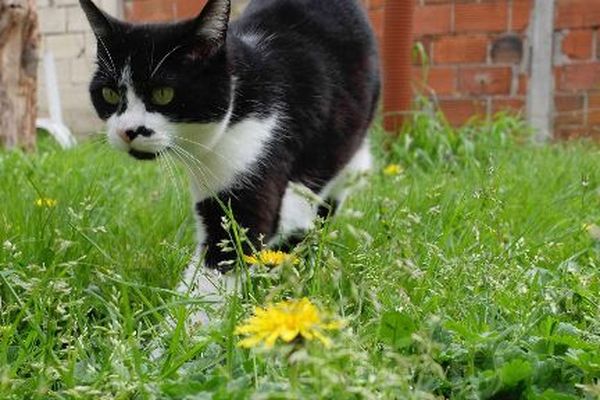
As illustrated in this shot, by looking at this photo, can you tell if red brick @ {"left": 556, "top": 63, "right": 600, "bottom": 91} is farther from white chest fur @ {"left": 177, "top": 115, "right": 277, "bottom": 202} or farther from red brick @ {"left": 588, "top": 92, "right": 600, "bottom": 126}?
white chest fur @ {"left": 177, "top": 115, "right": 277, "bottom": 202}

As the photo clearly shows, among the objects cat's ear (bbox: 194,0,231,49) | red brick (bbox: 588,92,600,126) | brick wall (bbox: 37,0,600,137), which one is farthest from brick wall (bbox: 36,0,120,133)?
cat's ear (bbox: 194,0,231,49)

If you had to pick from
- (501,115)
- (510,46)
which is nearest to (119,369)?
(501,115)

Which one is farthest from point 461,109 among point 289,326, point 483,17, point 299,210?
point 289,326

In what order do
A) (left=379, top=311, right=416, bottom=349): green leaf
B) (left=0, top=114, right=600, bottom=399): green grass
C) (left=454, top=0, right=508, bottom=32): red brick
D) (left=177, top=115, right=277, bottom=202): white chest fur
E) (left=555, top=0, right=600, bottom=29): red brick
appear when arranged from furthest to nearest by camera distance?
(left=454, top=0, right=508, bottom=32): red brick, (left=555, top=0, right=600, bottom=29): red brick, (left=177, top=115, right=277, bottom=202): white chest fur, (left=379, top=311, right=416, bottom=349): green leaf, (left=0, top=114, right=600, bottom=399): green grass

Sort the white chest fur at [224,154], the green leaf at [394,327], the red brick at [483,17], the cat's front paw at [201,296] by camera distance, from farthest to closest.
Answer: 1. the red brick at [483,17]
2. the white chest fur at [224,154]
3. the cat's front paw at [201,296]
4. the green leaf at [394,327]

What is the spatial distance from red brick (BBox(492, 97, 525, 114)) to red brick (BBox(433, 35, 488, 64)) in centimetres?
20

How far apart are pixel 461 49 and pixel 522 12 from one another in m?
0.31

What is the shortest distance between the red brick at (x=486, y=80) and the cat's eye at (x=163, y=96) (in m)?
2.53

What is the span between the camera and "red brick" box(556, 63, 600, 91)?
380 centimetres

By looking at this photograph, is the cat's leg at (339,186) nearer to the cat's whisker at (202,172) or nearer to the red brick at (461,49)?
the cat's whisker at (202,172)

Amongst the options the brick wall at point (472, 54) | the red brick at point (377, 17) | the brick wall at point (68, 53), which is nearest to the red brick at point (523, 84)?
the brick wall at point (472, 54)

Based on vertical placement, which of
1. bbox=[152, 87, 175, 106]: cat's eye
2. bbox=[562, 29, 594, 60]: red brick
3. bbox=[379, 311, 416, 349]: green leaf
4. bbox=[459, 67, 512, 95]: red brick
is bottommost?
bbox=[379, 311, 416, 349]: green leaf

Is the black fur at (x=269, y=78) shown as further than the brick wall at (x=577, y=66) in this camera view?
No

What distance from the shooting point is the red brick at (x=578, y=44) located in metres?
3.78
